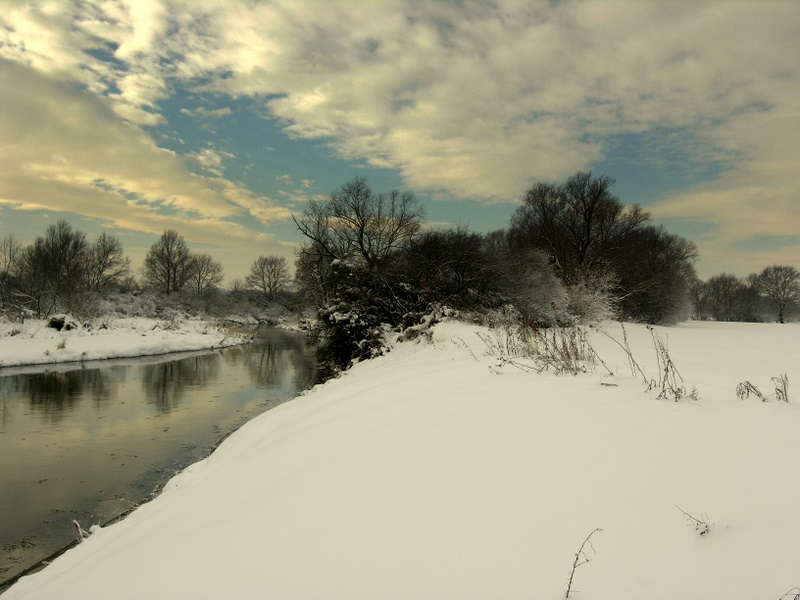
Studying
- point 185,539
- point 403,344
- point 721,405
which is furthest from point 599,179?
point 185,539

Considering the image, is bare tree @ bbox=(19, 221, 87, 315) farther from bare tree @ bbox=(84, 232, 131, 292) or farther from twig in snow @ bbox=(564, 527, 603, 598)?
twig in snow @ bbox=(564, 527, 603, 598)

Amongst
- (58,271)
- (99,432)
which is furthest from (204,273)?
(99,432)

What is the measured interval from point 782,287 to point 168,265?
251ft

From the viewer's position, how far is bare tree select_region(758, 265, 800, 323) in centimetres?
5162

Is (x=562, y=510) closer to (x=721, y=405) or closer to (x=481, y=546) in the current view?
(x=481, y=546)

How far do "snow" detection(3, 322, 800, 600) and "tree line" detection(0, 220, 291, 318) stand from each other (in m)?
29.9

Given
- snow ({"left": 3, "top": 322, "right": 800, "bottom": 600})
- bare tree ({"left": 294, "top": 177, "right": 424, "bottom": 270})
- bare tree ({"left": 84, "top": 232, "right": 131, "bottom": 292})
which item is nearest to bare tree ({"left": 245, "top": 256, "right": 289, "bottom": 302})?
bare tree ({"left": 84, "top": 232, "right": 131, "bottom": 292})

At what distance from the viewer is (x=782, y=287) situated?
52719 millimetres

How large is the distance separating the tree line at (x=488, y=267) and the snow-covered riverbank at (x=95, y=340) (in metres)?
8.53

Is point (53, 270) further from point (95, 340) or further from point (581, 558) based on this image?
point (581, 558)

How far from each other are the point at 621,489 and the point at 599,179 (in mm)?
36400

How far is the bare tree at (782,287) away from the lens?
2032 inches

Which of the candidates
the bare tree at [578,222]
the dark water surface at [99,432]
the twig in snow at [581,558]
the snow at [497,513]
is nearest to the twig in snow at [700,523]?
the snow at [497,513]

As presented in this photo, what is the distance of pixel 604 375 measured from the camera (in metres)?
5.00
